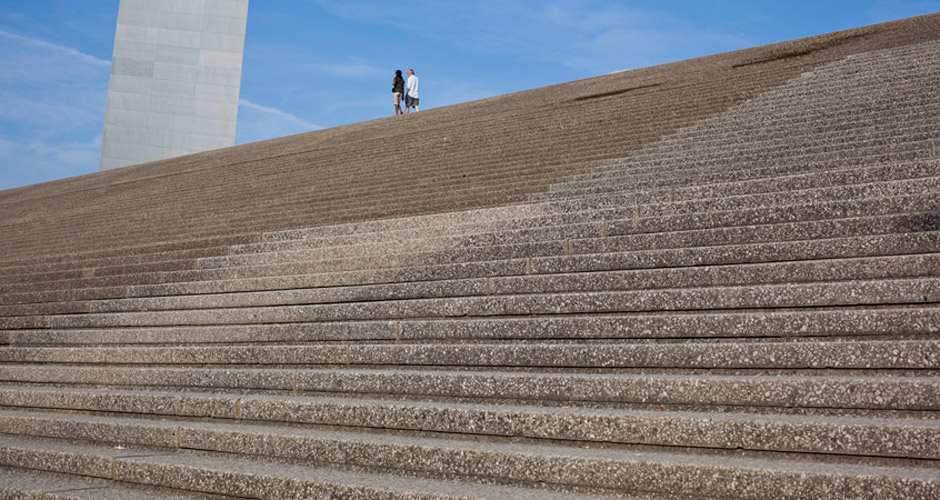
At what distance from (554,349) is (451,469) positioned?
36.0 inches

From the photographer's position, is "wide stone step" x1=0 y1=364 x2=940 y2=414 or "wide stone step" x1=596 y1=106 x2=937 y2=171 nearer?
"wide stone step" x1=0 y1=364 x2=940 y2=414

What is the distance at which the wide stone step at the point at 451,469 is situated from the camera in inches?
91.8

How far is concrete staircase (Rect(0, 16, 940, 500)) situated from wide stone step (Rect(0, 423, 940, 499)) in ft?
0.03

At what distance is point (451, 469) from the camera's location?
2.89m

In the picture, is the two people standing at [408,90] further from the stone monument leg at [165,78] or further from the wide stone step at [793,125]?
the stone monument leg at [165,78]

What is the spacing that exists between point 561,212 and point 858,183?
6.51 ft

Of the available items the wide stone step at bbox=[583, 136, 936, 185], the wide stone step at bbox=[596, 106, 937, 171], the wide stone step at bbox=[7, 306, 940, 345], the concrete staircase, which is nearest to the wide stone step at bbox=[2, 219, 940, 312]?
the concrete staircase

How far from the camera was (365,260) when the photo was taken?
534 centimetres

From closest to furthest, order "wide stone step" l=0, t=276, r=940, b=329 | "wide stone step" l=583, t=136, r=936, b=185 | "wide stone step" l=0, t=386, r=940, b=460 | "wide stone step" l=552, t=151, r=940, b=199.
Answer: "wide stone step" l=0, t=386, r=940, b=460 → "wide stone step" l=0, t=276, r=940, b=329 → "wide stone step" l=552, t=151, r=940, b=199 → "wide stone step" l=583, t=136, r=936, b=185

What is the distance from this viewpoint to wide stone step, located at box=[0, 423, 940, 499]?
2332 millimetres

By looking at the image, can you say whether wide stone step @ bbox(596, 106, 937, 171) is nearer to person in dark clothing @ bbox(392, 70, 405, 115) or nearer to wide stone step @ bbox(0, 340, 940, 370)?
wide stone step @ bbox(0, 340, 940, 370)

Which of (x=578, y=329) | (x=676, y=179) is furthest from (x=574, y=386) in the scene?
(x=676, y=179)

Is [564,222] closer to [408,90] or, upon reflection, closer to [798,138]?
[798,138]

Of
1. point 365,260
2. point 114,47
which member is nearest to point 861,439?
point 365,260
